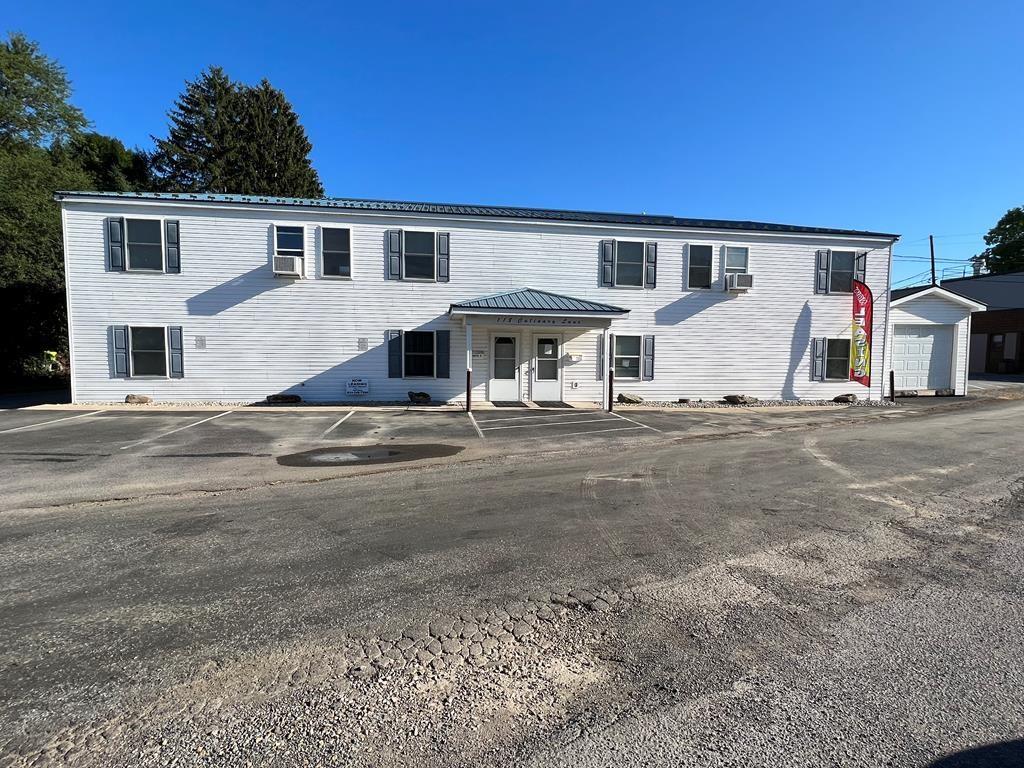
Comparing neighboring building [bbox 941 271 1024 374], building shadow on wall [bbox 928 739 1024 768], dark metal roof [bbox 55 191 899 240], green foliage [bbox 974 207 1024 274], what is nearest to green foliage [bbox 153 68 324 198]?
dark metal roof [bbox 55 191 899 240]

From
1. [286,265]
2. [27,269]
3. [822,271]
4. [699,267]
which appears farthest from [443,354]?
[27,269]

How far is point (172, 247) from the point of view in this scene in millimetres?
14672

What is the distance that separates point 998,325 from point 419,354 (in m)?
33.3

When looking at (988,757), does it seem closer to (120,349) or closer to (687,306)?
(687,306)

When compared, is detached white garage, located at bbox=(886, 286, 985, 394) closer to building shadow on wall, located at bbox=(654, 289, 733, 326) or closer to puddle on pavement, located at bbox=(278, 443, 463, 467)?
building shadow on wall, located at bbox=(654, 289, 733, 326)

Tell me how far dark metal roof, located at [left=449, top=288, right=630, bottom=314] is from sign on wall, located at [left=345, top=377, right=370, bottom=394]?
11.4ft

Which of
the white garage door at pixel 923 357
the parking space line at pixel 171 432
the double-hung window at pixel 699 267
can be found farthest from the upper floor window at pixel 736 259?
the parking space line at pixel 171 432

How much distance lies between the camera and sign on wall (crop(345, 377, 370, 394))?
15.4 metres

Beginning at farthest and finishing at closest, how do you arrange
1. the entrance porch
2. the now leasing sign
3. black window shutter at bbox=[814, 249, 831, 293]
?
black window shutter at bbox=[814, 249, 831, 293] < the now leasing sign < the entrance porch

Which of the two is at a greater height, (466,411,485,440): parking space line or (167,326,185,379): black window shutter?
(167,326,185,379): black window shutter

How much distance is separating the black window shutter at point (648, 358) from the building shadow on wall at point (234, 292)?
11.0m

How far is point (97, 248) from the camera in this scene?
569 inches

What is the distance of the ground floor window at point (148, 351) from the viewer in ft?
48.3

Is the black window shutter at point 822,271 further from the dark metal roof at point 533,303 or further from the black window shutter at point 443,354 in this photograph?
the black window shutter at point 443,354
